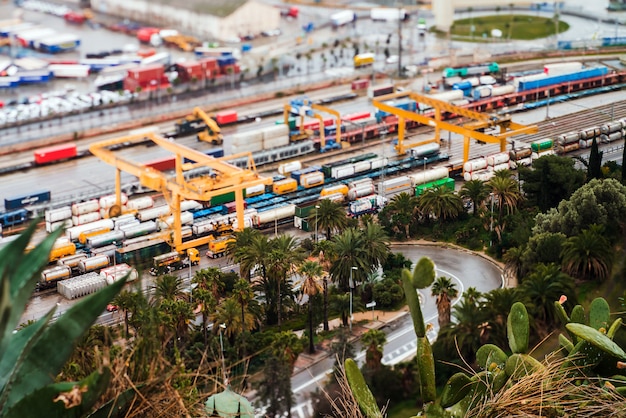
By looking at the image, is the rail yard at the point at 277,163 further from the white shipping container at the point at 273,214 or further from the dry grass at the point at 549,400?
the dry grass at the point at 549,400

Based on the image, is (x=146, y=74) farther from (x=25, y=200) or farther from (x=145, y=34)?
(x=25, y=200)

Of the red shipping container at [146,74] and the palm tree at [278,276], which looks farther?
the red shipping container at [146,74]

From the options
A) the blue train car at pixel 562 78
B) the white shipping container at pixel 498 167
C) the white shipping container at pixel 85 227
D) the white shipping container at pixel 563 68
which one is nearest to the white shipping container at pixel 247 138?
the white shipping container at pixel 85 227

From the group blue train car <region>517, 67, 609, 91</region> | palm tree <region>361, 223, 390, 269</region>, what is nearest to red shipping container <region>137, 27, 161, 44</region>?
blue train car <region>517, 67, 609, 91</region>

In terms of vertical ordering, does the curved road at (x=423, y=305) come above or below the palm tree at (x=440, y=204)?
below

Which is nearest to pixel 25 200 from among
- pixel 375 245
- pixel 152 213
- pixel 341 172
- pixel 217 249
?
pixel 152 213

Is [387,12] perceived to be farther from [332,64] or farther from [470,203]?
[470,203]
